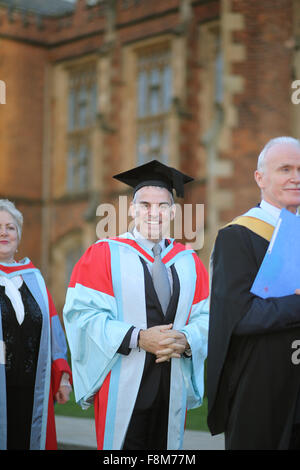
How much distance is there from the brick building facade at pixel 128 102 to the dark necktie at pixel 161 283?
10.6 meters

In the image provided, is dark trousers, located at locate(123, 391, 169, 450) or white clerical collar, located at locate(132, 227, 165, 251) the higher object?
white clerical collar, located at locate(132, 227, 165, 251)

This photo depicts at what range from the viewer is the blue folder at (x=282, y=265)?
3035mm

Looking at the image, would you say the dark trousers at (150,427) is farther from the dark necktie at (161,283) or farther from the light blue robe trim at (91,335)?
the dark necktie at (161,283)

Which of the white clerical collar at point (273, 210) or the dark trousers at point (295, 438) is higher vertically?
the white clerical collar at point (273, 210)

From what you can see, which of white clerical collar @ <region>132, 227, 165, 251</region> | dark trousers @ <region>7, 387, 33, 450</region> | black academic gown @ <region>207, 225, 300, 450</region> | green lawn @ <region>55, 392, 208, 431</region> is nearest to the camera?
black academic gown @ <region>207, 225, 300, 450</region>

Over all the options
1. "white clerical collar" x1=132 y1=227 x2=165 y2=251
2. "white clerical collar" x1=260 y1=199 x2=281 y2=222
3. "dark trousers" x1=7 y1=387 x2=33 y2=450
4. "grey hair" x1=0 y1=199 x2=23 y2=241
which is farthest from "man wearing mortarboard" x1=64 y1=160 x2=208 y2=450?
"white clerical collar" x1=260 y1=199 x2=281 y2=222

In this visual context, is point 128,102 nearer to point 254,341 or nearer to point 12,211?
point 12,211

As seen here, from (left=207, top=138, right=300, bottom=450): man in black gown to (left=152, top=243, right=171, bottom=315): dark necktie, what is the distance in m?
0.69

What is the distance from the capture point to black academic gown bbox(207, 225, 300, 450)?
300 centimetres

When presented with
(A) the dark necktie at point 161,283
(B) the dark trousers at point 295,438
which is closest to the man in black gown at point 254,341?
(B) the dark trousers at point 295,438

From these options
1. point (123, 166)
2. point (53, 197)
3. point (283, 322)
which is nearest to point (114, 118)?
point (123, 166)

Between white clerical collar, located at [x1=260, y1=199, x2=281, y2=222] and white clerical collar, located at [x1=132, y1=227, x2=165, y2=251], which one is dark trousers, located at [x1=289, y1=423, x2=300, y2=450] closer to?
white clerical collar, located at [x1=260, y1=199, x2=281, y2=222]

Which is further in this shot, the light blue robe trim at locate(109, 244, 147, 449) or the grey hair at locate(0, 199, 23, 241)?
the grey hair at locate(0, 199, 23, 241)

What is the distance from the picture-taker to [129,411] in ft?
12.4
